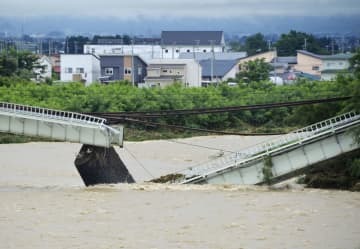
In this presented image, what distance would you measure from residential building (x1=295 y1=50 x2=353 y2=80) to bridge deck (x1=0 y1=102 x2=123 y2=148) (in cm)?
4596

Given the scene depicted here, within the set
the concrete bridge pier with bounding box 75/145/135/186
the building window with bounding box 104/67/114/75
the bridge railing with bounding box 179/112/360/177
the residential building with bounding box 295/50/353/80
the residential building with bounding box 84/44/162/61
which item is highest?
the residential building with bounding box 84/44/162/61

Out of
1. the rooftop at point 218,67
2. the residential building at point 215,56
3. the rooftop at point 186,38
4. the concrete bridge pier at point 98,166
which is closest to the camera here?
the concrete bridge pier at point 98,166

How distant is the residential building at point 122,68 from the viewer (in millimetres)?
82062

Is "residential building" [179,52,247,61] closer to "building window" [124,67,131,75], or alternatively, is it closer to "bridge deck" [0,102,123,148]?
"building window" [124,67,131,75]

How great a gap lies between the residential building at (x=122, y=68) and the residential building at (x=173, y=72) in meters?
0.93

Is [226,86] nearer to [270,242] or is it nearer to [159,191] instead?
[159,191]

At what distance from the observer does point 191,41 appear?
10644 cm

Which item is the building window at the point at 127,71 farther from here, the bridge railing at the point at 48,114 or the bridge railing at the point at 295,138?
the bridge railing at the point at 295,138

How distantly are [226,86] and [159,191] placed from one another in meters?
34.2

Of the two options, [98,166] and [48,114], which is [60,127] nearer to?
[48,114]

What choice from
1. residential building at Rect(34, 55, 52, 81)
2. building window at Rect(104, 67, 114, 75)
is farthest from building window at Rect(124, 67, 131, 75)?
residential building at Rect(34, 55, 52, 81)

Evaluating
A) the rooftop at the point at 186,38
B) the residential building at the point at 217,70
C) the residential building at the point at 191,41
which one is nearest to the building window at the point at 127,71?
the residential building at the point at 217,70

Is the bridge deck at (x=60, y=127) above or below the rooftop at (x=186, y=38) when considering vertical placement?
below

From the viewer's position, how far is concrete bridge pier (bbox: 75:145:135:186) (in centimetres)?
3506
